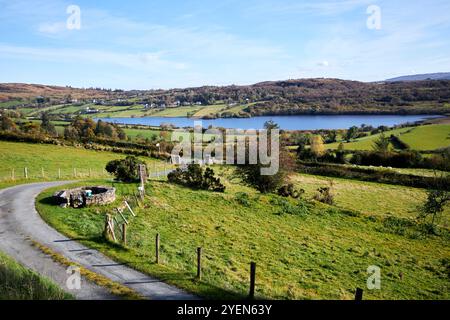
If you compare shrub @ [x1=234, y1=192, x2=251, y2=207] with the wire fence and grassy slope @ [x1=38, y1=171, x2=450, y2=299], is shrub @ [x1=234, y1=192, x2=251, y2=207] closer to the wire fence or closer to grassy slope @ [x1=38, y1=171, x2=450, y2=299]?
grassy slope @ [x1=38, y1=171, x2=450, y2=299]

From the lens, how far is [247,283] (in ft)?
48.5

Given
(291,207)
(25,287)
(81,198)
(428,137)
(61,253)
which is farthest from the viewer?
(428,137)

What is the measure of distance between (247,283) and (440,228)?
21343 millimetres

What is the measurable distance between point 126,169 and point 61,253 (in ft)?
60.8

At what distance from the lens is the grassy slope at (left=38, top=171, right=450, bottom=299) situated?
15116 mm

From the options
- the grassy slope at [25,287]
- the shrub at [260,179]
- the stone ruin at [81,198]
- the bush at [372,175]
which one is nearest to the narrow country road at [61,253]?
the grassy slope at [25,287]

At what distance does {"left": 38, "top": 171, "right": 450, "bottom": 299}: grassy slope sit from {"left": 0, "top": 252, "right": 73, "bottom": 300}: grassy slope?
12.7ft

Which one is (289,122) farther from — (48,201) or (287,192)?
(48,201)

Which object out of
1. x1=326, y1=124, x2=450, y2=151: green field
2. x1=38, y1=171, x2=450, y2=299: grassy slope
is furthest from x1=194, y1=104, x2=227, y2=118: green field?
x1=38, y1=171, x2=450, y2=299: grassy slope

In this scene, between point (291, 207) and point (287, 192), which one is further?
point (287, 192)

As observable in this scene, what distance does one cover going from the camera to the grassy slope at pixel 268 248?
49.6 feet

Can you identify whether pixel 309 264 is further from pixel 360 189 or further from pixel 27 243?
pixel 360 189

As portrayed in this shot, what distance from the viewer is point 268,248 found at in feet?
67.4

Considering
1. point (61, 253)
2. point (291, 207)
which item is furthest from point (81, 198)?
point (291, 207)
